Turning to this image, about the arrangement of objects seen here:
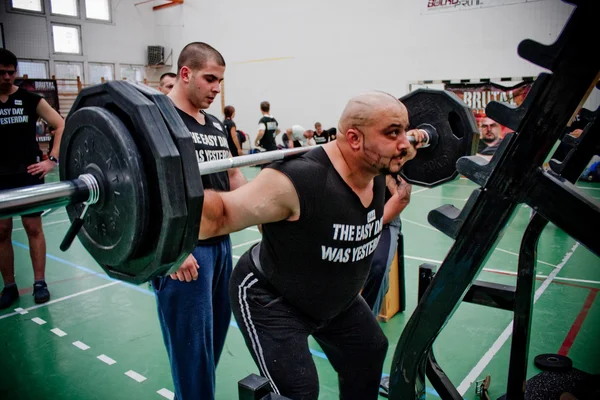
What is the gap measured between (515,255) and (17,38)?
1391 cm

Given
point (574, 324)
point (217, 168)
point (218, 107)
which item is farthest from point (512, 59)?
point (217, 168)

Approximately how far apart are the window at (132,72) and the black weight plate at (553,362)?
48.3ft

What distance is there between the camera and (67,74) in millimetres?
13820

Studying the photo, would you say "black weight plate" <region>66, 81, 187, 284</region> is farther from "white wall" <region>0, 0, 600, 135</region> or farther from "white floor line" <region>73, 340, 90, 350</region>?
"white wall" <region>0, 0, 600, 135</region>

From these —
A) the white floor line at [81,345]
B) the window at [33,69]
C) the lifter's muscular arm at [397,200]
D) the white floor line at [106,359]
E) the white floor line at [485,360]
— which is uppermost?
the window at [33,69]

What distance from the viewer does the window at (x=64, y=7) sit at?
44.2ft

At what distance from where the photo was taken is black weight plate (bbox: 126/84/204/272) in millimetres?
943

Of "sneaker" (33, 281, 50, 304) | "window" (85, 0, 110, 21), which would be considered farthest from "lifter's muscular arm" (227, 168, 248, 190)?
"window" (85, 0, 110, 21)

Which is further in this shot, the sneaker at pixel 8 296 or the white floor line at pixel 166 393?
the sneaker at pixel 8 296

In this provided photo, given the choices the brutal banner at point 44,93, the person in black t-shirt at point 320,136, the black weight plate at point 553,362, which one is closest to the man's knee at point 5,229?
the black weight plate at point 553,362

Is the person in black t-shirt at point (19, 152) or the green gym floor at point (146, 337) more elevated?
the person in black t-shirt at point (19, 152)

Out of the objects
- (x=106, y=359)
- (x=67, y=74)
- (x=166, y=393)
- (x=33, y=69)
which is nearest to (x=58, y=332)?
(x=106, y=359)

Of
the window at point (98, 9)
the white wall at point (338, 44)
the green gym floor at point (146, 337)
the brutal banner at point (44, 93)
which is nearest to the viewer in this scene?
the green gym floor at point (146, 337)

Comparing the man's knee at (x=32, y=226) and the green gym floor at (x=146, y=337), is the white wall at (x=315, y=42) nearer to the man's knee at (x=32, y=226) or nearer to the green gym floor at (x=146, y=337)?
the green gym floor at (x=146, y=337)
